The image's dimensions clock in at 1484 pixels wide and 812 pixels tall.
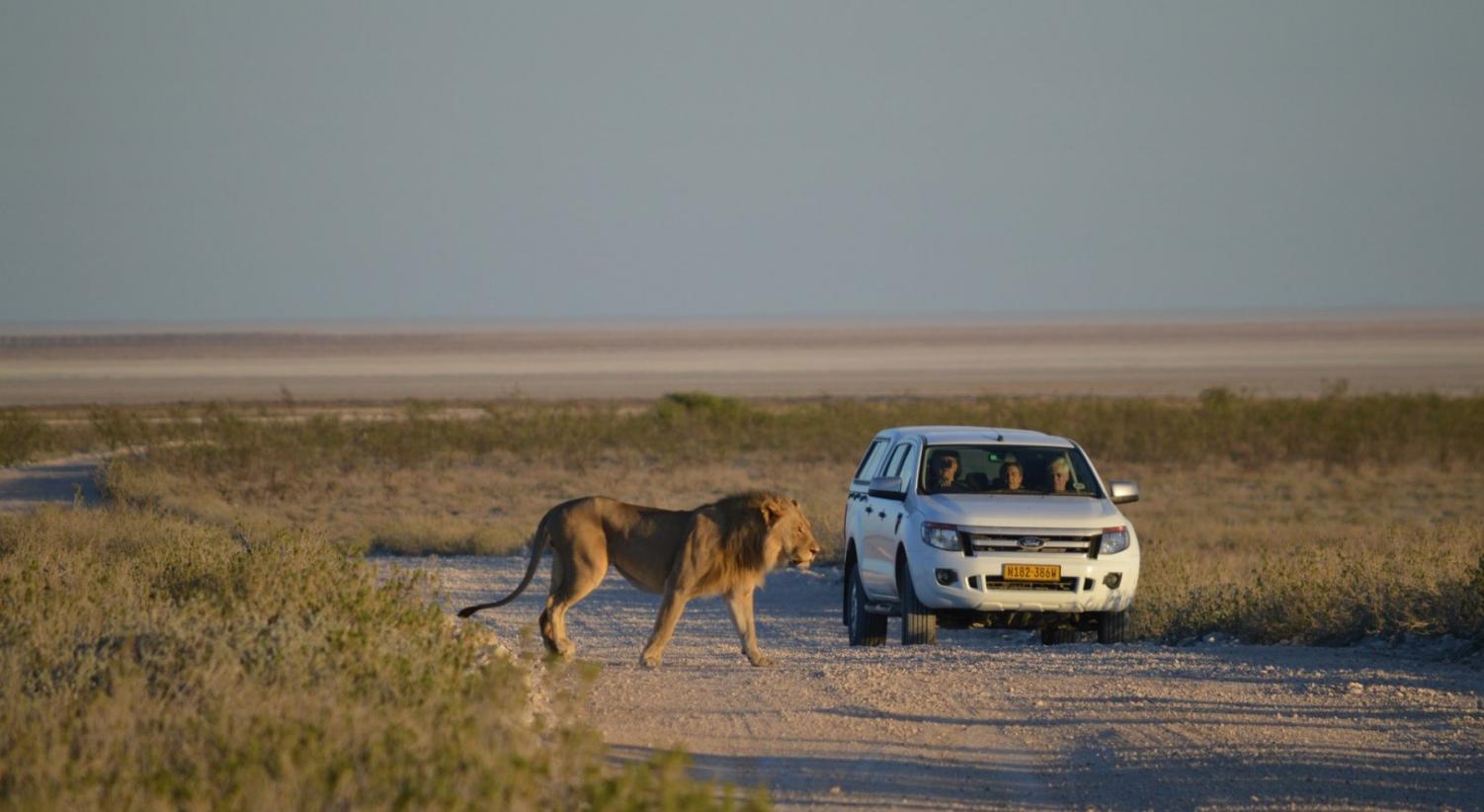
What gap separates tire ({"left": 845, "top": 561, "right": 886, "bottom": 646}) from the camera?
14.2m

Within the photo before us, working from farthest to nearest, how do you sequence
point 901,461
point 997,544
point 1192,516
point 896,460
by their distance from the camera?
1. point 1192,516
2. point 896,460
3. point 901,461
4. point 997,544

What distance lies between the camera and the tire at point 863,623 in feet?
46.8

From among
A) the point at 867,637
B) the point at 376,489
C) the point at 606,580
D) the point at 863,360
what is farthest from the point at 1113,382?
the point at 867,637

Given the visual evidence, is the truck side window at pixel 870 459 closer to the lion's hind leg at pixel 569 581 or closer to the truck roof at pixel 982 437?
the truck roof at pixel 982 437

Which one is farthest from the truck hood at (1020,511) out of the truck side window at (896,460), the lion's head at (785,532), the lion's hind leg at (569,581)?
the lion's hind leg at (569,581)

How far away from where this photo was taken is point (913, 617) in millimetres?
13328

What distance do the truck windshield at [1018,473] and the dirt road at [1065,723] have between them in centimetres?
128

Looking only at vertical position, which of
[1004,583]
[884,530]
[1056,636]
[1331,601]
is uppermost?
[884,530]

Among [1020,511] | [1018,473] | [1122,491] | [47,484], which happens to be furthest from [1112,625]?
[47,484]

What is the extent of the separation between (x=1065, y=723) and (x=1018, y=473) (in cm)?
448

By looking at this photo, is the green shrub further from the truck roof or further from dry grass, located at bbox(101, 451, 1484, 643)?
the truck roof

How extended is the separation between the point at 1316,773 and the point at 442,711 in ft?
14.4

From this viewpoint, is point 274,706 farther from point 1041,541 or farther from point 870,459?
point 870,459

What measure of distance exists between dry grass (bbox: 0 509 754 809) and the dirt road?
39.6 inches
